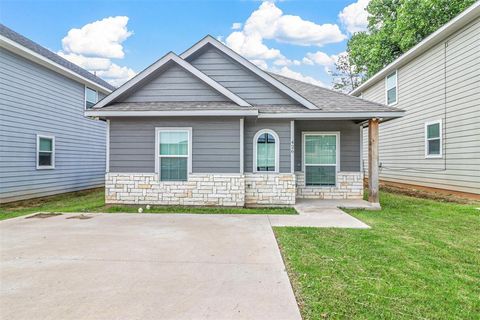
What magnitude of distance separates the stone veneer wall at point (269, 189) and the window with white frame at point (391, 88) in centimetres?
890

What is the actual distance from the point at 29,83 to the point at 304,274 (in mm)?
11250

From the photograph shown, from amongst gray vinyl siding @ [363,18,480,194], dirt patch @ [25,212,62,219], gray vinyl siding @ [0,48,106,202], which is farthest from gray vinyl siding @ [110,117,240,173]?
gray vinyl siding @ [363,18,480,194]

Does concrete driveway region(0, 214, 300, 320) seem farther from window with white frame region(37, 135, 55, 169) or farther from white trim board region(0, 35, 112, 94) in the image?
white trim board region(0, 35, 112, 94)

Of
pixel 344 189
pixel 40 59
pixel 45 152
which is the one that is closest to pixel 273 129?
pixel 344 189

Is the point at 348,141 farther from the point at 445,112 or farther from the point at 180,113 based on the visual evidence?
the point at 180,113

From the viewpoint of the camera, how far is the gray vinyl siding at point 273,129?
8.32 meters

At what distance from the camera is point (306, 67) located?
29.0 metres

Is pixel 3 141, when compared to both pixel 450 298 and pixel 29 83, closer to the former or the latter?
pixel 29 83

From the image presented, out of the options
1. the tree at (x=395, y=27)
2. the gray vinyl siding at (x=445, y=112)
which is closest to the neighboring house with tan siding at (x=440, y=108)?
the gray vinyl siding at (x=445, y=112)

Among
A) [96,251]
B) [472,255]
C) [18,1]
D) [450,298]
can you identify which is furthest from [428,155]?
[18,1]

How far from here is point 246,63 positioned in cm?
895

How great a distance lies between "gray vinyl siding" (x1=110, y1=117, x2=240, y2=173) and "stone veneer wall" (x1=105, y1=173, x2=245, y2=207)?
21 cm

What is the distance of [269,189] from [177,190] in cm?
268

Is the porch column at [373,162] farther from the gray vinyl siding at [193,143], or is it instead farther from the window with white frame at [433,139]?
the window with white frame at [433,139]
